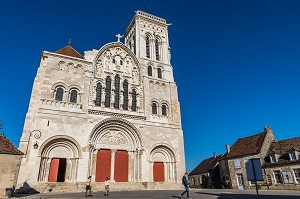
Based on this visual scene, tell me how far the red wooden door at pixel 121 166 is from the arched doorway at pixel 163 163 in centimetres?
268

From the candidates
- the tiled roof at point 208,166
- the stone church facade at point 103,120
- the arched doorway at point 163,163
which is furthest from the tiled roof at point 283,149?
the tiled roof at point 208,166

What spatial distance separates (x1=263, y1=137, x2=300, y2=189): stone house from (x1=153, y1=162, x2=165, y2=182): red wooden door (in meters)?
12.8

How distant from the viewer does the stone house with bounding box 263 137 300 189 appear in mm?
24709

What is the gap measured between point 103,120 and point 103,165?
4123 millimetres

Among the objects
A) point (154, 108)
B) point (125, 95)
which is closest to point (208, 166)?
point (154, 108)

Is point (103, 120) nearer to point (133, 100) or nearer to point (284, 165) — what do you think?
point (133, 100)

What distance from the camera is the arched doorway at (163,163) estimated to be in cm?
2342

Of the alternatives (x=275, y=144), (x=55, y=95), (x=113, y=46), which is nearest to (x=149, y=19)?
(x=113, y=46)

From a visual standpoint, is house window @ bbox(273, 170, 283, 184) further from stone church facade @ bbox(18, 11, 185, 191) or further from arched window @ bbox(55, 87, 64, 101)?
arched window @ bbox(55, 87, 64, 101)

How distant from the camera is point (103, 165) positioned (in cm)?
2103

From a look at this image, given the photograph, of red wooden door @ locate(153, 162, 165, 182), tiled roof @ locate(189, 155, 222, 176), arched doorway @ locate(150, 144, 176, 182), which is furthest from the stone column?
tiled roof @ locate(189, 155, 222, 176)

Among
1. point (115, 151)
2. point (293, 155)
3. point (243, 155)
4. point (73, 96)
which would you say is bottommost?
point (293, 155)

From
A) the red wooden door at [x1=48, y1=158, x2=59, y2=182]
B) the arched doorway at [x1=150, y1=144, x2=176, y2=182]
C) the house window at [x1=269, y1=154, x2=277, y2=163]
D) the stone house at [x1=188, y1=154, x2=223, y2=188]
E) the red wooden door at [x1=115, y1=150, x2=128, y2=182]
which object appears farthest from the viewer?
the stone house at [x1=188, y1=154, x2=223, y2=188]

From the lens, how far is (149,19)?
31172 millimetres
